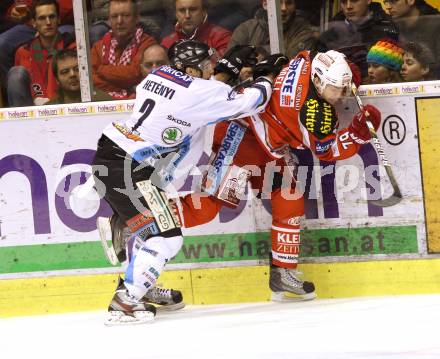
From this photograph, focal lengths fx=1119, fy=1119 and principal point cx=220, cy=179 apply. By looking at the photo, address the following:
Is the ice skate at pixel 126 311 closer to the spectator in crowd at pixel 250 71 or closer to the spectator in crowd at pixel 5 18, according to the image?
the spectator in crowd at pixel 250 71

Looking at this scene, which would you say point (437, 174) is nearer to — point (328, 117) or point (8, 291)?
point (328, 117)

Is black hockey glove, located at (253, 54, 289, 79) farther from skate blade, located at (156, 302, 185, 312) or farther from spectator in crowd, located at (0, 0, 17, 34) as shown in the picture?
spectator in crowd, located at (0, 0, 17, 34)

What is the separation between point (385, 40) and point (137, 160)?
138 centimetres

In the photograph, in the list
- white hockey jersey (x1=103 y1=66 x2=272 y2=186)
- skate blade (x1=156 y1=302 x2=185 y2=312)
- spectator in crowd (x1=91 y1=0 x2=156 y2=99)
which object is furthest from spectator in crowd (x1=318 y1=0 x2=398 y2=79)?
skate blade (x1=156 y1=302 x2=185 y2=312)

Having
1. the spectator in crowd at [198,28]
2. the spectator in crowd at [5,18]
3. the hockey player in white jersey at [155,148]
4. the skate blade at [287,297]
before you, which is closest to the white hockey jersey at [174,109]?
the hockey player in white jersey at [155,148]

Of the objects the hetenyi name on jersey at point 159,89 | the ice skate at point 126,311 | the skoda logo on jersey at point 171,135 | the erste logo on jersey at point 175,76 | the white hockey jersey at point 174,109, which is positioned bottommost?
the ice skate at point 126,311

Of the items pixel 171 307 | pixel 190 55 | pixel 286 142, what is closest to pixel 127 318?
pixel 171 307

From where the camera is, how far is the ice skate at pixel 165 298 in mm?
5793

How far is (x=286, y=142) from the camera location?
5.59 meters

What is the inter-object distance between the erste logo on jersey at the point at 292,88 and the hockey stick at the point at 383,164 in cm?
27

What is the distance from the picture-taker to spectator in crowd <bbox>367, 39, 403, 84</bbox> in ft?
18.5

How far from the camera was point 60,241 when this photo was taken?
6031mm

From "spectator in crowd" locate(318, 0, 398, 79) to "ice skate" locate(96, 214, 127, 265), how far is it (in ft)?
4.51

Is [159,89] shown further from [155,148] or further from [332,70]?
[332,70]
